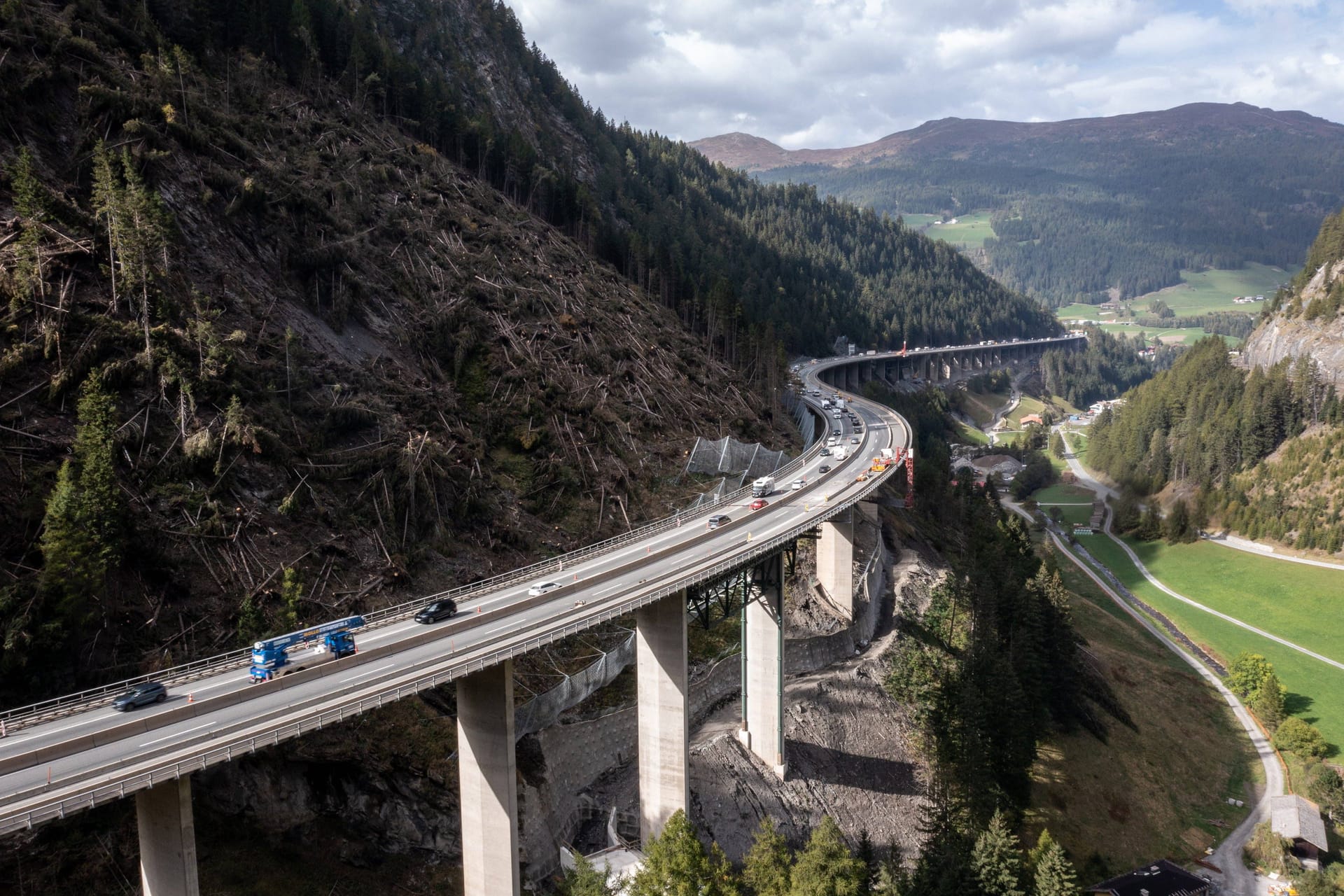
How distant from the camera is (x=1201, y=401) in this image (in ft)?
604

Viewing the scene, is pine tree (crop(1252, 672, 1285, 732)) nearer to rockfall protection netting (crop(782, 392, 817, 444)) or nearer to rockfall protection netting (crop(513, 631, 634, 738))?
rockfall protection netting (crop(782, 392, 817, 444))

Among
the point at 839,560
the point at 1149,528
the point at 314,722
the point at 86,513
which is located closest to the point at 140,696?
the point at 314,722

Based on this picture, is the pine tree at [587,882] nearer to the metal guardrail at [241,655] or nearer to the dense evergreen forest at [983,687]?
the metal guardrail at [241,655]

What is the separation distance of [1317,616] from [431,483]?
11848cm

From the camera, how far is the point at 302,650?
35.2m

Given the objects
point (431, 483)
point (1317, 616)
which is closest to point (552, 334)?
point (431, 483)

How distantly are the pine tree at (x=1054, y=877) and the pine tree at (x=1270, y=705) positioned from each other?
187 ft

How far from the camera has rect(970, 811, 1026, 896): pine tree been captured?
41250 mm

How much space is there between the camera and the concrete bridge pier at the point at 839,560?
69.6 m

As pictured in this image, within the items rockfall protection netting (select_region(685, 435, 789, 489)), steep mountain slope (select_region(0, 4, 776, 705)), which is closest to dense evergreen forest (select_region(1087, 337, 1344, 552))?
steep mountain slope (select_region(0, 4, 776, 705))

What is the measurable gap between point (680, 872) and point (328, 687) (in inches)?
649

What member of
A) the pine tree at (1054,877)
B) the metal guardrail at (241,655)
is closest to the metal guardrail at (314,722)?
the metal guardrail at (241,655)

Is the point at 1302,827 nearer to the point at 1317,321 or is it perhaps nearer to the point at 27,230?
the point at 27,230

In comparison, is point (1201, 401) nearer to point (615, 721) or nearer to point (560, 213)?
point (560, 213)
